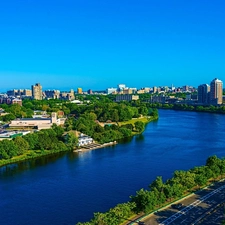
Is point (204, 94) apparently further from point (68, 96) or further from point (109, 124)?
point (68, 96)

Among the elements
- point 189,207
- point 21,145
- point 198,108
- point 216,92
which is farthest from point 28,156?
point 216,92

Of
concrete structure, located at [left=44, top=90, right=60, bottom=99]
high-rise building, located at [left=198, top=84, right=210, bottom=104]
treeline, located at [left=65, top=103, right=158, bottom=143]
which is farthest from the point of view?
concrete structure, located at [left=44, top=90, right=60, bottom=99]

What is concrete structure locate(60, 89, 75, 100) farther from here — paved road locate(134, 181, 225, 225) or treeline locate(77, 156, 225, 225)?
paved road locate(134, 181, 225, 225)

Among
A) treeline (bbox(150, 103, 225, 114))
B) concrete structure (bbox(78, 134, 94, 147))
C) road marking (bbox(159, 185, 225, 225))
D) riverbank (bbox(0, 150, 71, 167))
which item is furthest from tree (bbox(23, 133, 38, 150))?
treeline (bbox(150, 103, 225, 114))

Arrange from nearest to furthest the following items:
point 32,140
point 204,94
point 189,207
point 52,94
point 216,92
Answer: point 189,207
point 32,140
point 216,92
point 204,94
point 52,94

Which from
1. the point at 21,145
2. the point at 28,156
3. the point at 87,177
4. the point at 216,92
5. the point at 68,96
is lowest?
the point at 87,177

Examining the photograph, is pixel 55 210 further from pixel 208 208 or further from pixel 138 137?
pixel 138 137

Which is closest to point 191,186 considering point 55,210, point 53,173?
point 55,210
